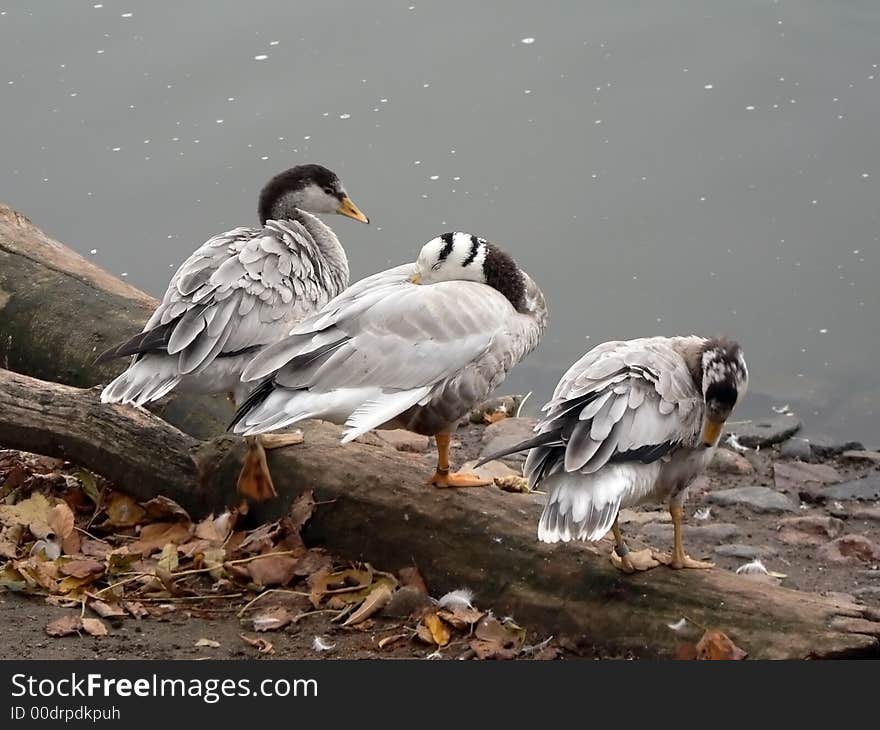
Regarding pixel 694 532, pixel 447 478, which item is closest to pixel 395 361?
pixel 447 478

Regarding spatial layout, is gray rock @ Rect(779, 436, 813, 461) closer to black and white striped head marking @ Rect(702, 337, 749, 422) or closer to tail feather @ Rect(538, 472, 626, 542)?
black and white striped head marking @ Rect(702, 337, 749, 422)

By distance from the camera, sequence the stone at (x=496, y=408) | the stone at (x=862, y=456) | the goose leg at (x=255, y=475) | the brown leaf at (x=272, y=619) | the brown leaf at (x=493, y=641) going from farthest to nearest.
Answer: the stone at (x=496, y=408), the stone at (x=862, y=456), the goose leg at (x=255, y=475), the brown leaf at (x=272, y=619), the brown leaf at (x=493, y=641)

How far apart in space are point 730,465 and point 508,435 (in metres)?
1.19

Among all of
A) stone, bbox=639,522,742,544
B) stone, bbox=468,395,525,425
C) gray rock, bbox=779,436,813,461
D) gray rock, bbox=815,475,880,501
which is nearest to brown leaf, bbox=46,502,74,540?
stone, bbox=639,522,742,544

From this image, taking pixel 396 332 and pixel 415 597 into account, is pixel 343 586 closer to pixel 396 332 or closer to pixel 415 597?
pixel 415 597

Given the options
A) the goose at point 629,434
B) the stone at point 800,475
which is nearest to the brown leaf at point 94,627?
the goose at point 629,434

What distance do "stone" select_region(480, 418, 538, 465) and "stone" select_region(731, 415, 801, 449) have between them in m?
1.19

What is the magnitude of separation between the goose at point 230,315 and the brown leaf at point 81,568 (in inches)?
25.0

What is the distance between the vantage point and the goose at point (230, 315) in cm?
537

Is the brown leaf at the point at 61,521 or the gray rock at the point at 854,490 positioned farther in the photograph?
the gray rock at the point at 854,490

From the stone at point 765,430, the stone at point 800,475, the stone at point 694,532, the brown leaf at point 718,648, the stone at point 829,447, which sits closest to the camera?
the brown leaf at point 718,648

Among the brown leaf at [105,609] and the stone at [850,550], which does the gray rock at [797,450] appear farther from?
the brown leaf at [105,609]

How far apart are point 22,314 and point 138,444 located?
1596 mm

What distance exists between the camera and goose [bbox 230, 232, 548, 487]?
192 inches
